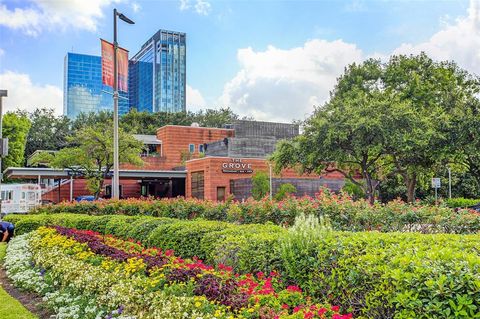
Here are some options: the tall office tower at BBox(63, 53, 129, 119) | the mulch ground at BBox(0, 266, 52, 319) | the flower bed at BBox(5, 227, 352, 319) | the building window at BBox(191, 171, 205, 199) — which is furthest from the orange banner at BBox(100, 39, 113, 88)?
the tall office tower at BBox(63, 53, 129, 119)

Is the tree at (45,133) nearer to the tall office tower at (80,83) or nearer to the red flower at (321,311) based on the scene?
the tall office tower at (80,83)

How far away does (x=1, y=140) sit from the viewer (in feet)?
65.1

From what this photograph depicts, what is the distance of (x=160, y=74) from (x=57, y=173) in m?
47.2

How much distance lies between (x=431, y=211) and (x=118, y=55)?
44.5ft

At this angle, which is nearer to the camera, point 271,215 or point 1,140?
point 271,215

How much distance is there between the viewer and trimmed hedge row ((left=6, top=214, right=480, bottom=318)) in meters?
3.65

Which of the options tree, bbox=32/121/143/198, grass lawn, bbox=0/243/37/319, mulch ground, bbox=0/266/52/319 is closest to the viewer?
grass lawn, bbox=0/243/37/319

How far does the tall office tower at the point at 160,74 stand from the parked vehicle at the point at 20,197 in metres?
39.2

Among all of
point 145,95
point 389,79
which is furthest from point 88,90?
point 389,79

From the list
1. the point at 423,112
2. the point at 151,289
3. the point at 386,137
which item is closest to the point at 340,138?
the point at 386,137

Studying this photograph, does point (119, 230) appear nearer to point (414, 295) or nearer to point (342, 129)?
point (414, 295)

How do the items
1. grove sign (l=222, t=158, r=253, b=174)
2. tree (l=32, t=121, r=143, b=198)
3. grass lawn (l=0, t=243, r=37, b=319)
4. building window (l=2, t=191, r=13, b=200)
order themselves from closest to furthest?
grass lawn (l=0, t=243, r=37, b=319) → tree (l=32, t=121, r=143, b=198) → building window (l=2, t=191, r=13, b=200) → grove sign (l=222, t=158, r=253, b=174)

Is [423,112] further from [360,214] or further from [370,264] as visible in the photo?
[370,264]

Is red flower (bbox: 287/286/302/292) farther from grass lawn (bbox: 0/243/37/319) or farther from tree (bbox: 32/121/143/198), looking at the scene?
tree (bbox: 32/121/143/198)
